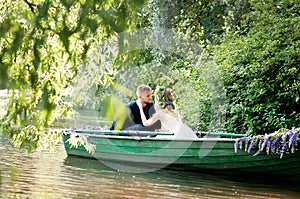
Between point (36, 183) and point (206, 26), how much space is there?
930cm

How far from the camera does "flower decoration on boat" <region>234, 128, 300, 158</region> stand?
289 inches

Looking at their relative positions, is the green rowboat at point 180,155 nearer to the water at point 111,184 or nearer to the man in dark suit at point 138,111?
the water at point 111,184

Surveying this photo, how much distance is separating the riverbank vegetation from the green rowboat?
0.78 meters

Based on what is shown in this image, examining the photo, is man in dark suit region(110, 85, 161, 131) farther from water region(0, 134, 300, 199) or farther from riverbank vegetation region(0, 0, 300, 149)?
water region(0, 134, 300, 199)

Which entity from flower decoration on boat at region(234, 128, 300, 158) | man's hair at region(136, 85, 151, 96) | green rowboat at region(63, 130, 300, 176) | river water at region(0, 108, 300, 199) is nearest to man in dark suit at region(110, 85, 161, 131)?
man's hair at region(136, 85, 151, 96)

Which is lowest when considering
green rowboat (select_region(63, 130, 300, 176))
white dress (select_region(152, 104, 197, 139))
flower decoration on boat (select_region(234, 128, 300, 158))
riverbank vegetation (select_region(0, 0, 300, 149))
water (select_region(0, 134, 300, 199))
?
water (select_region(0, 134, 300, 199))

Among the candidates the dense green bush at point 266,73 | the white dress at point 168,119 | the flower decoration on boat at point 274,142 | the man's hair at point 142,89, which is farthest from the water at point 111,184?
the dense green bush at point 266,73

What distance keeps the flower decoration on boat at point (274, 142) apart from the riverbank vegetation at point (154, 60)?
1229mm

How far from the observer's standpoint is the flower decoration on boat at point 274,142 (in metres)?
7.34

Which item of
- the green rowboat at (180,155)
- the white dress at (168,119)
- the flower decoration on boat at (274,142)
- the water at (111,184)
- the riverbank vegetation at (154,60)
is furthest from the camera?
the white dress at (168,119)

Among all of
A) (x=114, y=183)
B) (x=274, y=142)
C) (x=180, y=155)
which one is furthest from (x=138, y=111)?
(x=274, y=142)

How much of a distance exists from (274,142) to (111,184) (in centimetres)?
225

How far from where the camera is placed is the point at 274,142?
24.6 ft

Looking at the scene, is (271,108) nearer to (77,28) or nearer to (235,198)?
(235,198)
